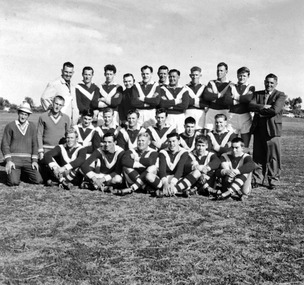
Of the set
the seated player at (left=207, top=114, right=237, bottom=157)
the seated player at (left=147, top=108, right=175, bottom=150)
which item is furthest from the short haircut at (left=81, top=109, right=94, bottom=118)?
the seated player at (left=207, top=114, right=237, bottom=157)

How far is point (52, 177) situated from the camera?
719cm

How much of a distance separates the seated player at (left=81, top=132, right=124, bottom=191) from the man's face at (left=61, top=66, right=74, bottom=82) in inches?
89.2

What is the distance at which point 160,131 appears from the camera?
23.1 ft

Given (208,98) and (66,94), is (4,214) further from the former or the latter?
(208,98)

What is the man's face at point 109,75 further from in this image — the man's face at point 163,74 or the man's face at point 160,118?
Result: the man's face at point 160,118

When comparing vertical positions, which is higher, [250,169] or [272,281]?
[250,169]

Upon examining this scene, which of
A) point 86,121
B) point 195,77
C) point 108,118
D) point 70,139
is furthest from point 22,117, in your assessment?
point 195,77

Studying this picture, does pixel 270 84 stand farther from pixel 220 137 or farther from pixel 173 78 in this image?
pixel 173 78

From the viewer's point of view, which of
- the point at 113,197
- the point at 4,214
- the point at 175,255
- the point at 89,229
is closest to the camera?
the point at 175,255

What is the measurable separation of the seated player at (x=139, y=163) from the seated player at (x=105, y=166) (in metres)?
0.22

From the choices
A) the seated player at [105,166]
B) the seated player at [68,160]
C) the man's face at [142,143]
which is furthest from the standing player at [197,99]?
the seated player at [68,160]

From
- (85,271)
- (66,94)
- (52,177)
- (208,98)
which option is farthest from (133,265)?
(66,94)

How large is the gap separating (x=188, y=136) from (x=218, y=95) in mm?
1175

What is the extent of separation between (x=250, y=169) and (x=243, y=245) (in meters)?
2.29
